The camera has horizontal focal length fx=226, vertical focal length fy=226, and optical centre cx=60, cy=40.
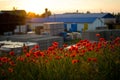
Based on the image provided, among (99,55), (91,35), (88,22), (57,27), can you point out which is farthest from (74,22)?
(99,55)

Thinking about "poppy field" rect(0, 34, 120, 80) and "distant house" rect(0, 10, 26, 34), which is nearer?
"poppy field" rect(0, 34, 120, 80)

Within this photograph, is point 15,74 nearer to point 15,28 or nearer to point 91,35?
point 91,35

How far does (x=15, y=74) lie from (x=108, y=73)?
2.03 meters

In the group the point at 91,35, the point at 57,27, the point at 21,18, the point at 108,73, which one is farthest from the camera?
the point at 21,18

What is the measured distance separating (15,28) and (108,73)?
102 ft

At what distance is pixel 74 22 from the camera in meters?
43.3

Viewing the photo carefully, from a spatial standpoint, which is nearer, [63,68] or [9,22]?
[63,68]

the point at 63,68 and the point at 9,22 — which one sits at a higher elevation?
the point at 9,22

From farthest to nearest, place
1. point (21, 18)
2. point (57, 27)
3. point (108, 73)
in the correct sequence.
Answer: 1. point (21, 18)
2. point (57, 27)
3. point (108, 73)

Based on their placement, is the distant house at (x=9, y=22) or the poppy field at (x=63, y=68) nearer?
the poppy field at (x=63, y=68)

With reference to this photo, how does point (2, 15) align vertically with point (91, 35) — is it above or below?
above

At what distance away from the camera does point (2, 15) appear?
111ft

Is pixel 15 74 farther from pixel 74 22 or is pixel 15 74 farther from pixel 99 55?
pixel 74 22

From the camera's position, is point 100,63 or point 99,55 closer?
point 100,63
